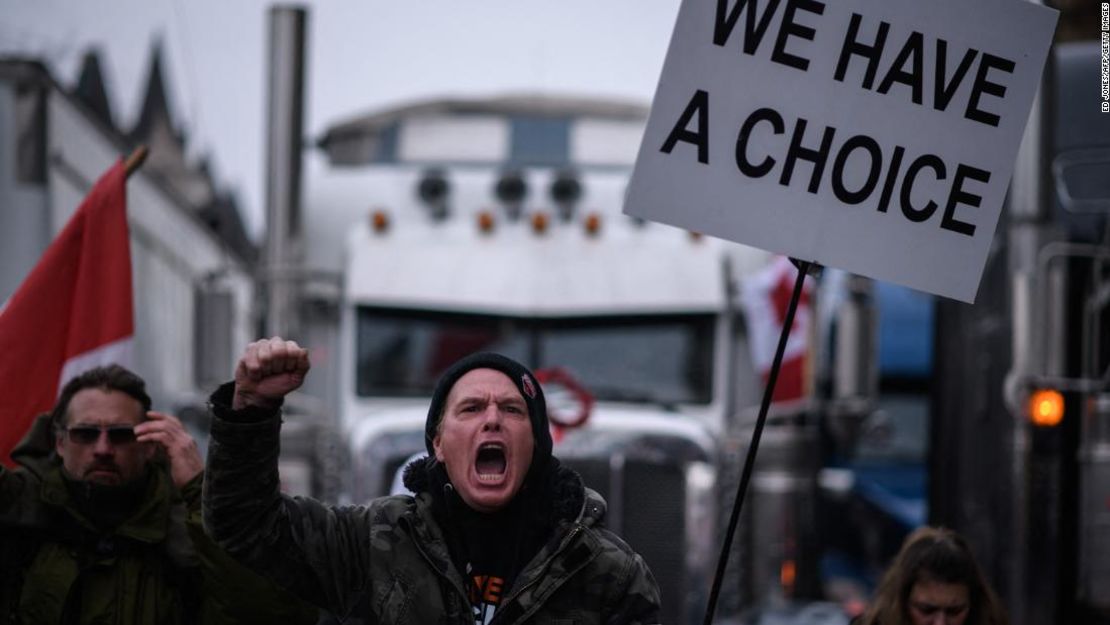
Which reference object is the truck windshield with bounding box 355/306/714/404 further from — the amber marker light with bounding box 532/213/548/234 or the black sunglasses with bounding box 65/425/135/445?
the black sunglasses with bounding box 65/425/135/445

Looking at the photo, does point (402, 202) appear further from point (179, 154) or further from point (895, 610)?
point (179, 154)

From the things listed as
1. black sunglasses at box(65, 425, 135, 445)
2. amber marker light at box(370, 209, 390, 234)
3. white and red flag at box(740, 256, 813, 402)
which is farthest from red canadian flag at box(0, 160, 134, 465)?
white and red flag at box(740, 256, 813, 402)

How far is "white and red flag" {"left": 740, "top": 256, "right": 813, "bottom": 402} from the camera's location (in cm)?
1030

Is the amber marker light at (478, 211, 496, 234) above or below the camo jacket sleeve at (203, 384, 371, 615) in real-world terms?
above

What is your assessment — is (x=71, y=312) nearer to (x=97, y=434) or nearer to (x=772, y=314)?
(x=97, y=434)

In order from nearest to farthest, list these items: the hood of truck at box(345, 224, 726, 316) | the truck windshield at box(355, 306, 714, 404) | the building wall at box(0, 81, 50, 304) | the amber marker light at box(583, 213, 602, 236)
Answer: the building wall at box(0, 81, 50, 304) → the truck windshield at box(355, 306, 714, 404) → the hood of truck at box(345, 224, 726, 316) → the amber marker light at box(583, 213, 602, 236)

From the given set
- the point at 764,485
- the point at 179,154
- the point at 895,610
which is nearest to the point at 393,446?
the point at 764,485

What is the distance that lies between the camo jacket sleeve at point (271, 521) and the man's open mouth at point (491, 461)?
274 mm

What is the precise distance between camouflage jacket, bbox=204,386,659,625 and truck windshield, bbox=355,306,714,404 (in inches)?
251

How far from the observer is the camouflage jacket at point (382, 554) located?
3586 millimetres

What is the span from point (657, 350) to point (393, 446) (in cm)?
178

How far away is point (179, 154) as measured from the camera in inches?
842

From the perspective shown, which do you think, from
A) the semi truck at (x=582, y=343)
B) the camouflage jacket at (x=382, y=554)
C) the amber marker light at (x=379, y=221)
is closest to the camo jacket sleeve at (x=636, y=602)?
the camouflage jacket at (x=382, y=554)

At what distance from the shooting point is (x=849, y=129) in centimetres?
450
